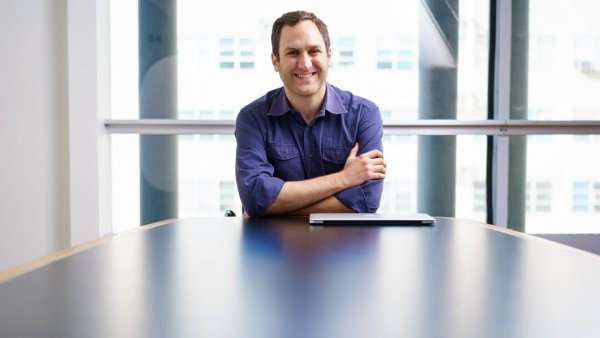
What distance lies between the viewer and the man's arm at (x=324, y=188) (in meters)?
1.58

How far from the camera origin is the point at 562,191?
3.12 metres

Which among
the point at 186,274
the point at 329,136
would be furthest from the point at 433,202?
the point at 186,274

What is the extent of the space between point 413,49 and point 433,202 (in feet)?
3.08

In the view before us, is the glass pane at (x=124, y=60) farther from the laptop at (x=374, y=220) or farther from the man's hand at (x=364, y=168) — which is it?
the laptop at (x=374, y=220)

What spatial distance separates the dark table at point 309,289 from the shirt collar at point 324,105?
0.91m

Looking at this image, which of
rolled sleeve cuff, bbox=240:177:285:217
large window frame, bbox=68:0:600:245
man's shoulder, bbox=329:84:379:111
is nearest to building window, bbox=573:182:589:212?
large window frame, bbox=68:0:600:245

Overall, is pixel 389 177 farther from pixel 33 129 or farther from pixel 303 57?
pixel 33 129

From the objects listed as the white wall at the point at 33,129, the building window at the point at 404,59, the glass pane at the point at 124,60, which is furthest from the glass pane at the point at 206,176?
the building window at the point at 404,59

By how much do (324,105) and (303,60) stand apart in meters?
0.18

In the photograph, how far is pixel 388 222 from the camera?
1.29 m

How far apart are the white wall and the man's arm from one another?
1798 mm

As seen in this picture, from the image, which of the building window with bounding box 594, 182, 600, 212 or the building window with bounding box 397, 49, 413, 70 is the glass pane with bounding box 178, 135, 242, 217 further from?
the building window with bounding box 594, 182, 600, 212

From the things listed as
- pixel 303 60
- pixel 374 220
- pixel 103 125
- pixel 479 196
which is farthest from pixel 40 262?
pixel 479 196

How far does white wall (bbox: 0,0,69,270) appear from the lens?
9.12 ft
